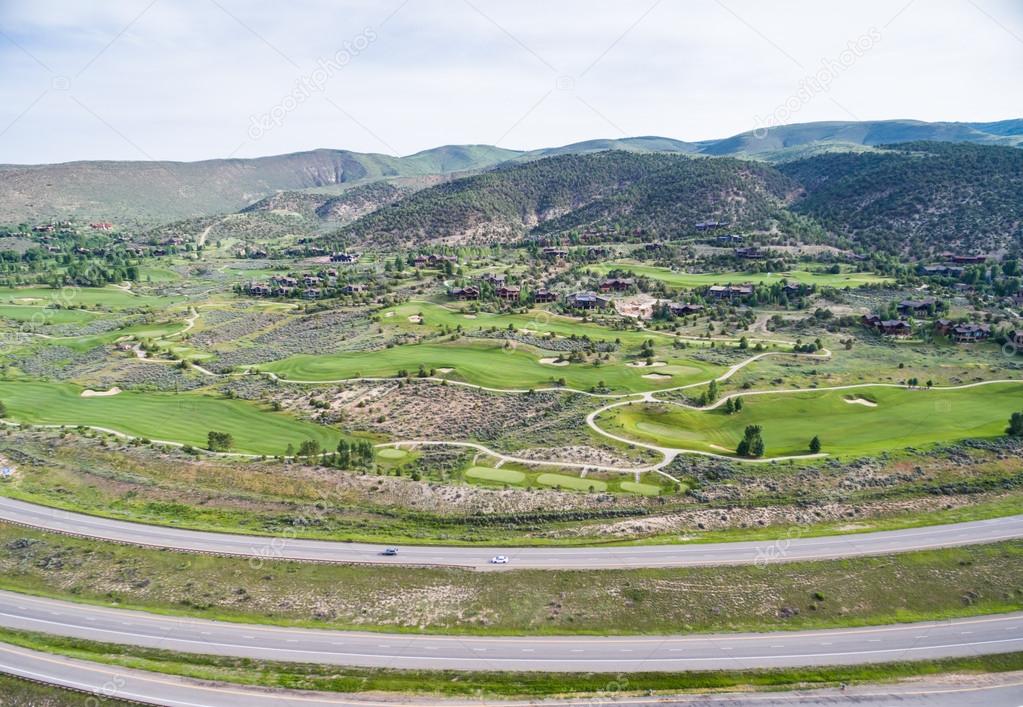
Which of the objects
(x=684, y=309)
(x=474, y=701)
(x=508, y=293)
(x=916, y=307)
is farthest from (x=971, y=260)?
(x=474, y=701)

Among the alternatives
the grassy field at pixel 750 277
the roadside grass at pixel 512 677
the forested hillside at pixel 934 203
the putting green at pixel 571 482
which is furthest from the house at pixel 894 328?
the roadside grass at pixel 512 677

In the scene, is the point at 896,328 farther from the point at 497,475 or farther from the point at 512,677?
the point at 512,677

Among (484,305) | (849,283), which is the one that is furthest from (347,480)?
(849,283)

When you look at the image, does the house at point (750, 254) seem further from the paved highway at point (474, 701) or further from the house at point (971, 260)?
the paved highway at point (474, 701)

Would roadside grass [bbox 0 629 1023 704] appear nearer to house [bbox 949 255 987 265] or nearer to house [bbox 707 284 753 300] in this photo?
house [bbox 707 284 753 300]

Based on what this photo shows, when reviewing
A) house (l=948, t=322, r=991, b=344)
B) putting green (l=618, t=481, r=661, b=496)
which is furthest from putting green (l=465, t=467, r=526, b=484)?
house (l=948, t=322, r=991, b=344)
